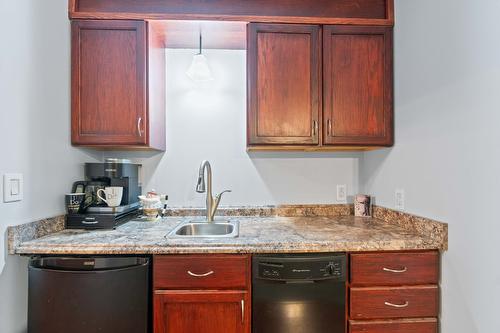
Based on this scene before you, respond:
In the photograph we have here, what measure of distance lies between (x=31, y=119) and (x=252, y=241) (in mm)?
1215

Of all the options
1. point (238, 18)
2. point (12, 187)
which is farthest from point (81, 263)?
point (238, 18)


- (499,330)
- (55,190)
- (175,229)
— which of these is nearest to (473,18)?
(499,330)

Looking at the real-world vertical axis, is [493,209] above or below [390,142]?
below

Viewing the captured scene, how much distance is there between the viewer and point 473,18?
3.76ft

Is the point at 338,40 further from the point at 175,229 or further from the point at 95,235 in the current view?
the point at 95,235

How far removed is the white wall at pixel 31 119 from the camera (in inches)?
48.6

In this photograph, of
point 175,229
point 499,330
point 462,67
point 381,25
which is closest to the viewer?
point 499,330

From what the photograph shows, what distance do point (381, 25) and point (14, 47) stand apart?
195cm

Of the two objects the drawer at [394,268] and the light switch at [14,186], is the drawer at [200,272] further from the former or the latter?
the light switch at [14,186]

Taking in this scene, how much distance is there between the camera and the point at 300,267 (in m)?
1.31

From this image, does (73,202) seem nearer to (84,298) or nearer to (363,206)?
(84,298)

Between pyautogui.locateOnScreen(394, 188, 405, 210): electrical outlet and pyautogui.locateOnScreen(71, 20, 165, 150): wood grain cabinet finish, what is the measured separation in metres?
1.52

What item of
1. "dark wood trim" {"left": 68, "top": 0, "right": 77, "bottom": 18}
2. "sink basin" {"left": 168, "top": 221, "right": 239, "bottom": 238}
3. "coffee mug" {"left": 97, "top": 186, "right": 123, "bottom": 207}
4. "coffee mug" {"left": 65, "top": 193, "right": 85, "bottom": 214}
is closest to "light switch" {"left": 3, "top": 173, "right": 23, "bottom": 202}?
"coffee mug" {"left": 65, "top": 193, "right": 85, "bottom": 214}

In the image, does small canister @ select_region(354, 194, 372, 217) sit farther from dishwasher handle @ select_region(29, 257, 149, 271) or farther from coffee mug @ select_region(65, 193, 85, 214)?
coffee mug @ select_region(65, 193, 85, 214)
